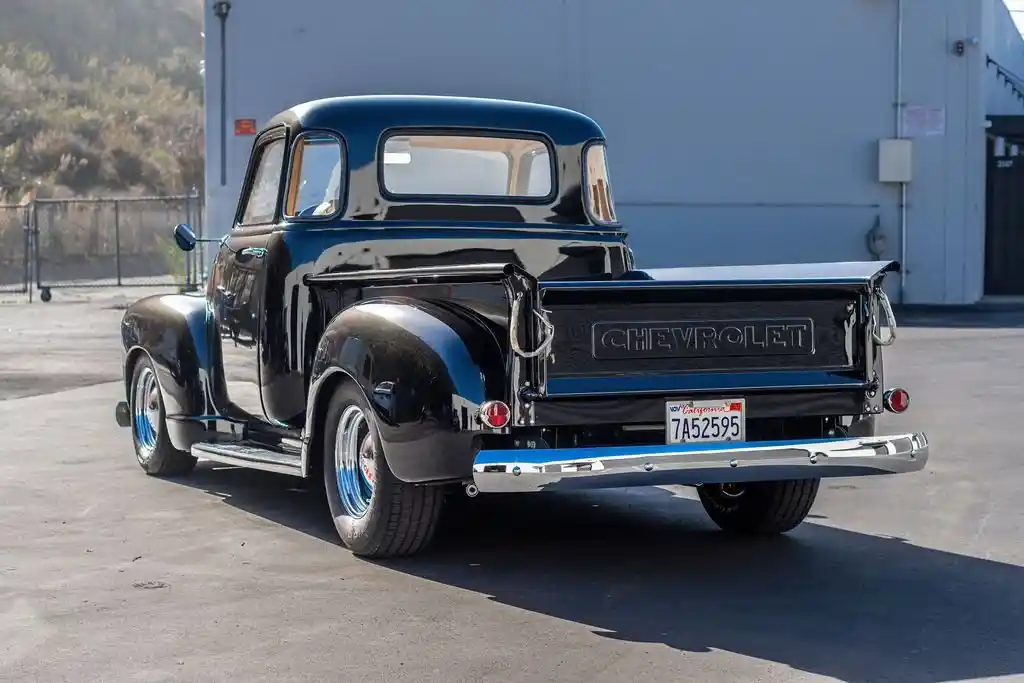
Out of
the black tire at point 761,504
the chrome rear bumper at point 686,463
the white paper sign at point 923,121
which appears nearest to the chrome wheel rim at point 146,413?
the black tire at point 761,504

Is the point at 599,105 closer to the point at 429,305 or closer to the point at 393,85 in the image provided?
the point at 393,85

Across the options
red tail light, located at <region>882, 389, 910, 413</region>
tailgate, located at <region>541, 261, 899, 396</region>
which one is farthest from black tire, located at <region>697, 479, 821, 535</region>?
tailgate, located at <region>541, 261, 899, 396</region>

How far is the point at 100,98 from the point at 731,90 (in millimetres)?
41519

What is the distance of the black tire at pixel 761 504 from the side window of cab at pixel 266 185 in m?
2.61

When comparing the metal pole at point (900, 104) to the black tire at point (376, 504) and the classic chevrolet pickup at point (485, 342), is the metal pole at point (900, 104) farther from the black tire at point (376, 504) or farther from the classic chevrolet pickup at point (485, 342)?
the black tire at point (376, 504)

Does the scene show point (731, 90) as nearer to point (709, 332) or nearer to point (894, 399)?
point (894, 399)

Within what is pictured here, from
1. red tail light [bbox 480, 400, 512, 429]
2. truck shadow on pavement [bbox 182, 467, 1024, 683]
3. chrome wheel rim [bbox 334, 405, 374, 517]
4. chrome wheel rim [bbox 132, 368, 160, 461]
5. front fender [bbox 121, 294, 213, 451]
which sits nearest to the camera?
truck shadow on pavement [bbox 182, 467, 1024, 683]

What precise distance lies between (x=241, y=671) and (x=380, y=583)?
4.26 ft

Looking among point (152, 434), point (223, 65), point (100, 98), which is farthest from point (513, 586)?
point (100, 98)

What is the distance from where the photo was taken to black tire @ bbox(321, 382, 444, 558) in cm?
653

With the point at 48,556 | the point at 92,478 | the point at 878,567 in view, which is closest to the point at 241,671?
the point at 48,556

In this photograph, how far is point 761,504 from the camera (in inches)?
290

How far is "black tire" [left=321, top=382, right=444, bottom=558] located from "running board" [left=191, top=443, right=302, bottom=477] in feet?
1.26

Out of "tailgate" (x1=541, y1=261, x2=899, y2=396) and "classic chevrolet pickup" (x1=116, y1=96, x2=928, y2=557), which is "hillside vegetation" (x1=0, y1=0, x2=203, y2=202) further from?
"tailgate" (x1=541, y1=261, x2=899, y2=396)
